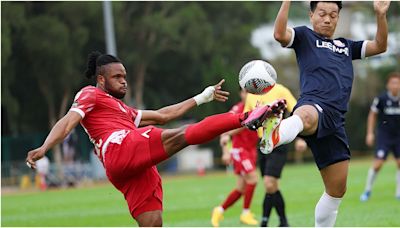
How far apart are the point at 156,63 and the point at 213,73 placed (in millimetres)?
3746

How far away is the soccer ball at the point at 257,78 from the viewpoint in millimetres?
7582

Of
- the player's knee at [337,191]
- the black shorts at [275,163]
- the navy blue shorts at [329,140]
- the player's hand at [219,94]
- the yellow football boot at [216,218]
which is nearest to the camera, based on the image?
the navy blue shorts at [329,140]

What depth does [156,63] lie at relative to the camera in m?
46.2

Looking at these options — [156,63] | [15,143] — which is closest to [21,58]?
[15,143]

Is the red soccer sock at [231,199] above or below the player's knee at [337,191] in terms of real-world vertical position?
below

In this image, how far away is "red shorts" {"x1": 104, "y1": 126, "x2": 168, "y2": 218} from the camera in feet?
24.0

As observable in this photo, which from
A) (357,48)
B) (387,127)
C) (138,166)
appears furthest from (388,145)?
(138,166)

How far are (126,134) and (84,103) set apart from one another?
52cm

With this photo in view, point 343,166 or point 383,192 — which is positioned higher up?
point 343,166

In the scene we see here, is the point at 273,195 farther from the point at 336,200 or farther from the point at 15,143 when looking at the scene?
the point at 15,143

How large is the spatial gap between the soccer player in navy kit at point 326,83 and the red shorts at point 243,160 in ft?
16.5

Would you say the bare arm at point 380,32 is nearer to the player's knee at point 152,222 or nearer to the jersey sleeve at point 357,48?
the jersey sleeve at point 357,48

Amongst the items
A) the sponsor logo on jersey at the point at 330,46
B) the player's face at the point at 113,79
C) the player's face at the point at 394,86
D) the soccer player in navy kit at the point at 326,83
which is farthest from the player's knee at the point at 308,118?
the player's face at the point at 394,86

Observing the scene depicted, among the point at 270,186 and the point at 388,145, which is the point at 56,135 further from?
the point at 388,145
